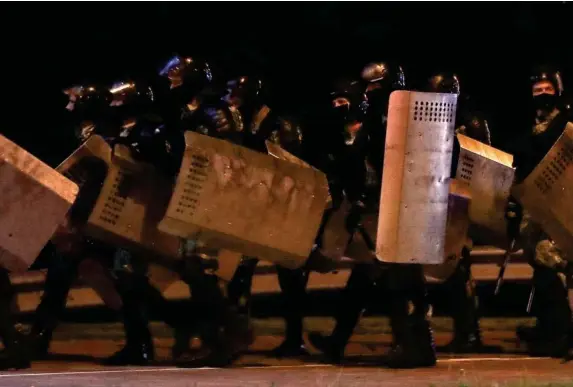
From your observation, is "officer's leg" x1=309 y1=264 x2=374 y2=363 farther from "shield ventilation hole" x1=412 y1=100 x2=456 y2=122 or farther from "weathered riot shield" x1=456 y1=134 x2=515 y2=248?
"shield ventilation hole" x1=412 y1=100 x2=456 y2=122

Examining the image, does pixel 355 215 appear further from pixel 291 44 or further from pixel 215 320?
pixel 291 44

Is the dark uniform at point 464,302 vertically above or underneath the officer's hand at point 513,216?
underneath

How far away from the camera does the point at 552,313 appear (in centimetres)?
699

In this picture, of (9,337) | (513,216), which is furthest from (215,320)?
(513,216)

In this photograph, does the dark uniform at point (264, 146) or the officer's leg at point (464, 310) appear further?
the officer's leg at point (464, 310)

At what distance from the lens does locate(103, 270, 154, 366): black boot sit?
683cm

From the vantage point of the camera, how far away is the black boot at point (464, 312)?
7277 millimetres

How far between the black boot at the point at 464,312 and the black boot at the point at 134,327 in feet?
7.54

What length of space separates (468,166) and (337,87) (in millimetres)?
1090

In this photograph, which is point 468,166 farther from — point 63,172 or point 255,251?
point 63,172

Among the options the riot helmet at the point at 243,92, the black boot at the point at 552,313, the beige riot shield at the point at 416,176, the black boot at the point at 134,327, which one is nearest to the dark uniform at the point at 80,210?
the black boot at the point at 134,327

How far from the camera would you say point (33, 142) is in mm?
10461

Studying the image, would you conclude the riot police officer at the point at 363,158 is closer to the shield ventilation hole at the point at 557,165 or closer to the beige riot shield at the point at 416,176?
the beige riot shield at the point at 416,176

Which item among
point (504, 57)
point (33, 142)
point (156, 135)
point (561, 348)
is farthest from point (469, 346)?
point (33, 142)
